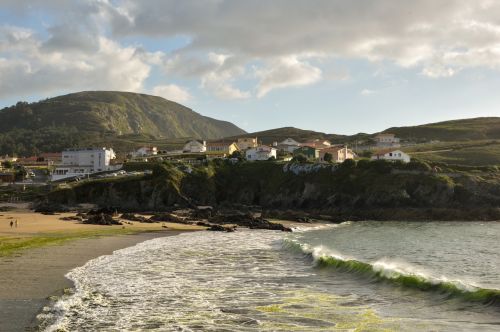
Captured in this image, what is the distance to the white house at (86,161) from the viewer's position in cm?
12709

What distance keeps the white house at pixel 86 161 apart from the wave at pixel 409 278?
104 metres

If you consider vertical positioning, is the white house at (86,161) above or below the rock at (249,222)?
above

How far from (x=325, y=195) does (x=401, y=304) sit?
65124 millimetres

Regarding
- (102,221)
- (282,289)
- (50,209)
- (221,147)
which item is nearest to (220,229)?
(102,221)

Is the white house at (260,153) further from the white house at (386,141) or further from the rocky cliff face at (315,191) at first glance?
the white house at (386,141)

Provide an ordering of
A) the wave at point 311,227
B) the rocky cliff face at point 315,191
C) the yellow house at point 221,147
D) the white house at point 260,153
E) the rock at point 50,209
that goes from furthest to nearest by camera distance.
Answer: the yellow house at point 221,147 < the white house at point 260,153 < the rocky cliff face at point 315,191 < the rock at point 50,209 < the wave at point 311,227

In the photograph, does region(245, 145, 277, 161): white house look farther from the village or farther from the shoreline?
the shoreline

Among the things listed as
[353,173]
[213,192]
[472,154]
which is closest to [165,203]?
[213,192]

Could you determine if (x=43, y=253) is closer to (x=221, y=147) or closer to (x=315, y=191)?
(x=315, y=191)

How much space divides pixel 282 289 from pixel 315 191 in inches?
2535

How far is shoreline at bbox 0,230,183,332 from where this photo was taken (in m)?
17.4

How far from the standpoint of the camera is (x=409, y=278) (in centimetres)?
2509

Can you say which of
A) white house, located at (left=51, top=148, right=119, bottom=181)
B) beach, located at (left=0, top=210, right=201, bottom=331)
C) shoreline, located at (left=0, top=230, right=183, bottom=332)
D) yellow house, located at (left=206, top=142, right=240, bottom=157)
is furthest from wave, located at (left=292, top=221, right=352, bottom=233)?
yellow house, located at (left=206, top=142, right=240, bottom=157)

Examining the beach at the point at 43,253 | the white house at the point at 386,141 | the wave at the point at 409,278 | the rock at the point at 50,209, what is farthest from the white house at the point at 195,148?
the wave at the point at 409,278
